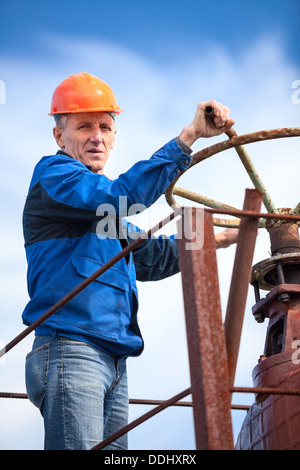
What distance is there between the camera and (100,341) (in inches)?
120

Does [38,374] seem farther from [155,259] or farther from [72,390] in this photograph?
[155,259]

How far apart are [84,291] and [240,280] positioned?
2.73 ft

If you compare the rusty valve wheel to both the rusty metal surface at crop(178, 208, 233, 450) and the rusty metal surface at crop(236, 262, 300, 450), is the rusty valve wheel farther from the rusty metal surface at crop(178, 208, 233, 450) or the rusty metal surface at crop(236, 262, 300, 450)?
the rusty metal surface at crop(178, 208, 233, 450)

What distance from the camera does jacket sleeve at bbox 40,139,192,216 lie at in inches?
119

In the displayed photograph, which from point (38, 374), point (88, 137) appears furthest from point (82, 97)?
point (38, 374)

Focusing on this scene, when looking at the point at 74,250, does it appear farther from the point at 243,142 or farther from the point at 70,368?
the point at 243,142

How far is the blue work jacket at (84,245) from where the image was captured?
3.04 m

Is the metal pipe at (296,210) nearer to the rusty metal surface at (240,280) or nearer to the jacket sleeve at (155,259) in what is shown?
the jacket sleeve at (155,259)

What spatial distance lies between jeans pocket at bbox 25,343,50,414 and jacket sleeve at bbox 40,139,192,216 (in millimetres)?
636

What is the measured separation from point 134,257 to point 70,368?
4.12ft

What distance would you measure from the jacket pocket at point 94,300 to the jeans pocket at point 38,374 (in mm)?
162

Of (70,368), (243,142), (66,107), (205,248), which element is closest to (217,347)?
(205,248)

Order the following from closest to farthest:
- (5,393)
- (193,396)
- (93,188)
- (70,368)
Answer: (193,396), (70,368), (93,188), (5,393)

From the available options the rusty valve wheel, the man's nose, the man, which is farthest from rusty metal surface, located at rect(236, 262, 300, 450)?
the man's nose
